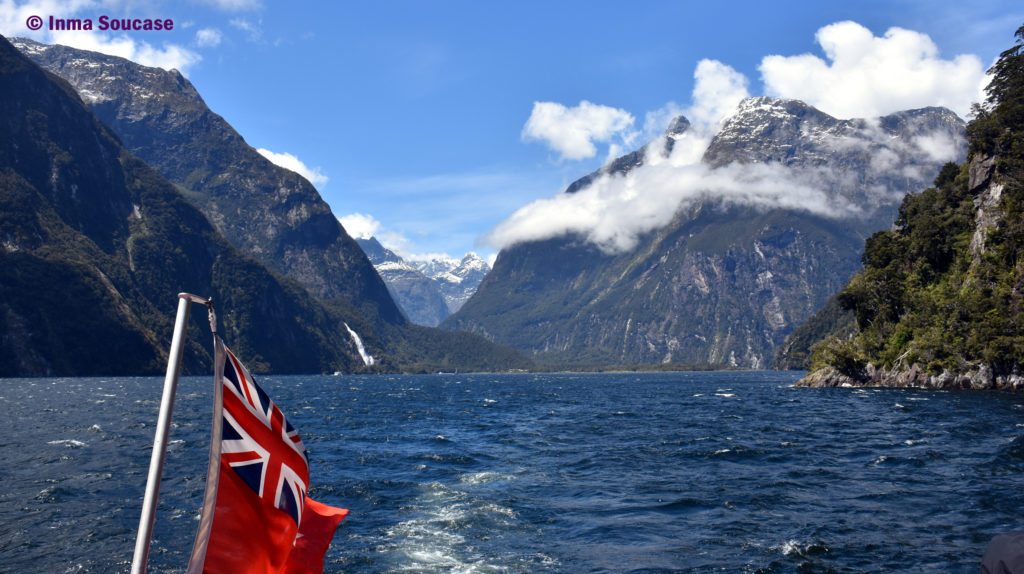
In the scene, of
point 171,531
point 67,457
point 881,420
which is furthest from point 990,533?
point 67,457

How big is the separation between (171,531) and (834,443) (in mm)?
41951

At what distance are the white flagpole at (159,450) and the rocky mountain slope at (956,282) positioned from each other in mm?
106561

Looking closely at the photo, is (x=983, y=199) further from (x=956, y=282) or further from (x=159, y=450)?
(x=159, y=450)

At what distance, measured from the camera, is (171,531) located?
2750cm

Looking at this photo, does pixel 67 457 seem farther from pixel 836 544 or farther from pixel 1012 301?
pixel 1012 301

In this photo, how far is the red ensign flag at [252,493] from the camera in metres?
8.41

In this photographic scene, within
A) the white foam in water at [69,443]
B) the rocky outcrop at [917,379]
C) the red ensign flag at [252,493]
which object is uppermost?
the red ensign flag at [252,493]

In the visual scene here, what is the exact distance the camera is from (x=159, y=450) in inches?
286

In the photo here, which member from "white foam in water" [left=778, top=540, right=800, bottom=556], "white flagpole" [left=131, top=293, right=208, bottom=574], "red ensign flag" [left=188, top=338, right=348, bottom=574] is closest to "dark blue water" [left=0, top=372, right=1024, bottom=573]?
"white foam in water" [left=778, top=540, right=800, bottom=556]

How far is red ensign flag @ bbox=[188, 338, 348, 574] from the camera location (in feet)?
27.6

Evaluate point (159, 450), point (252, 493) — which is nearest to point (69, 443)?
point (252, 493)

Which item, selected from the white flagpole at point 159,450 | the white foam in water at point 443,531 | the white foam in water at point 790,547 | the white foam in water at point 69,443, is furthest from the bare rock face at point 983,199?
the white flagpole at point 159,450

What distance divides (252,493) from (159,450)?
1961 millimetres

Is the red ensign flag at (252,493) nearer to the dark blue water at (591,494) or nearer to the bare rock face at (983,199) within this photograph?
the dark blue water at (591,494)
